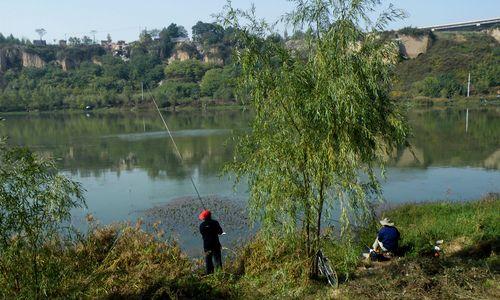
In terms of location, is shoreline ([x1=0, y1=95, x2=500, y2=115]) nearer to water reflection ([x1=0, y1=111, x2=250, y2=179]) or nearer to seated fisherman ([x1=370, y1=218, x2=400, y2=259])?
water reflection ([x1=0, y1=111, x2=250, y2=179])

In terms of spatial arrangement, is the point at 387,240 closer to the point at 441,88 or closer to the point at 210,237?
the point at 210,237

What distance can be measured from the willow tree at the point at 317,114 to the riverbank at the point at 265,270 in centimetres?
90

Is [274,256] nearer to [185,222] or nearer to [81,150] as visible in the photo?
[185,222]

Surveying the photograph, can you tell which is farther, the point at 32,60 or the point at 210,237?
the point at 32,60

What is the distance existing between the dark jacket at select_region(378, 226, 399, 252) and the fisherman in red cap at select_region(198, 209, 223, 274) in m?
3.11

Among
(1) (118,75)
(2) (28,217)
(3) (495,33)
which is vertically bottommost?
(2) (28,217)

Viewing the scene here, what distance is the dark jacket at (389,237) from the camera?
9047 mm

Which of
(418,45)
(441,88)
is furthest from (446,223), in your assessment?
(418,45)

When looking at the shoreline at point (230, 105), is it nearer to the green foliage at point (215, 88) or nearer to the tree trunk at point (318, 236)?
the green foliage at point (215, 88)

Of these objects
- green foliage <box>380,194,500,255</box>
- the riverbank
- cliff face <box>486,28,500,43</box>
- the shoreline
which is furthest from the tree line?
cliff face <box>486,28,500,43</box>

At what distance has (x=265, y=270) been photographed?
27.9ft

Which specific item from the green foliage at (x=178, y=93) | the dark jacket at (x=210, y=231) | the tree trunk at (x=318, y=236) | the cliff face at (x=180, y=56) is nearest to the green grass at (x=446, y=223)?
the tree trunk at (x=318, y=236)

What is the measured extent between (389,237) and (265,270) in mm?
2480

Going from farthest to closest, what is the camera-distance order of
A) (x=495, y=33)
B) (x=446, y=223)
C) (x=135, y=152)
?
(x=495, y=33), (x=135, y=152), (x=446, y=223)
